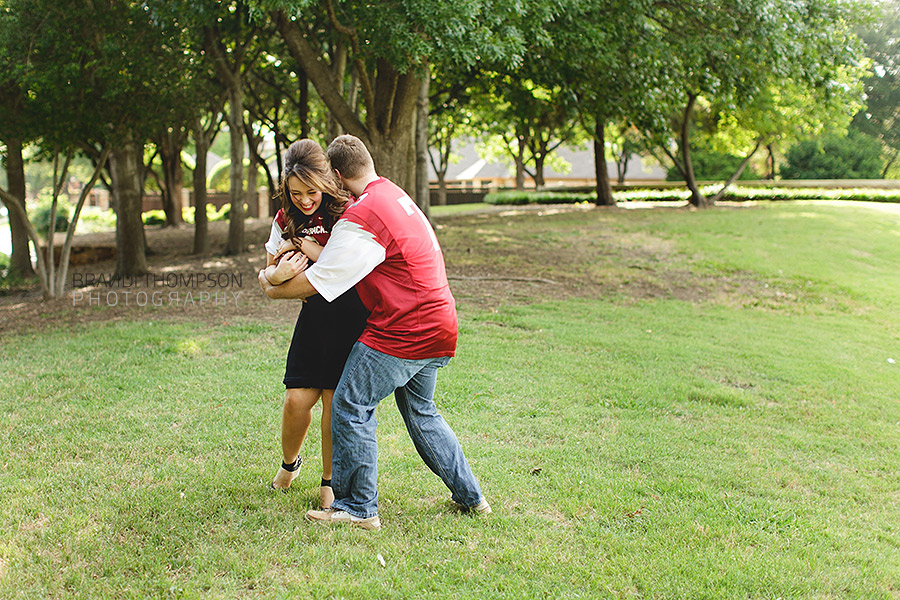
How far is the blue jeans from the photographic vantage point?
350 centimetres

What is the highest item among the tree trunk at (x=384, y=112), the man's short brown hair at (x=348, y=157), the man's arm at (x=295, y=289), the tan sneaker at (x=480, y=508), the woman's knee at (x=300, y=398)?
the tree trunk at (x=384, y=112)

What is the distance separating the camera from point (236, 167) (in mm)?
14602

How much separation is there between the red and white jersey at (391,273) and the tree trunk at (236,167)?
38.7ft

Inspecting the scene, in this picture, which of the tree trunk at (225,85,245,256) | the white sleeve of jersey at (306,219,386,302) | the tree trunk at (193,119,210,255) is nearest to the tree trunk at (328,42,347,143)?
the tree trunk at (225,85,245,256)

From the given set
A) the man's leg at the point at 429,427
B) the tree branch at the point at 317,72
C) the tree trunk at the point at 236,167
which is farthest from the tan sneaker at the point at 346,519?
the tree trunk at the point at 236,167

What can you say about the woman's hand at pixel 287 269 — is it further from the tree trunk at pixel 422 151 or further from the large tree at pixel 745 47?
the tree trunk at pixel 422 151

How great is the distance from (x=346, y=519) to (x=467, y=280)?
8.27 m

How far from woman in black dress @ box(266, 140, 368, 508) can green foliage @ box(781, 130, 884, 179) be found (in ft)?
137

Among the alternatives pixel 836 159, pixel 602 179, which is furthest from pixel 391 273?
pixel 836 159

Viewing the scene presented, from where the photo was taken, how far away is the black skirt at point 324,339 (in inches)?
146

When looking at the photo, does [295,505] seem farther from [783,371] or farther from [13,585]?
[783,371]

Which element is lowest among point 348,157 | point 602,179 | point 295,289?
point 295,289

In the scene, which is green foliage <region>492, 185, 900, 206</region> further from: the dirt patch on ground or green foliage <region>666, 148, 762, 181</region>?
green foliage <region>666, 148, 762, 181</region>

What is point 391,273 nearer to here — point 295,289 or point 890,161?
point 295,289
